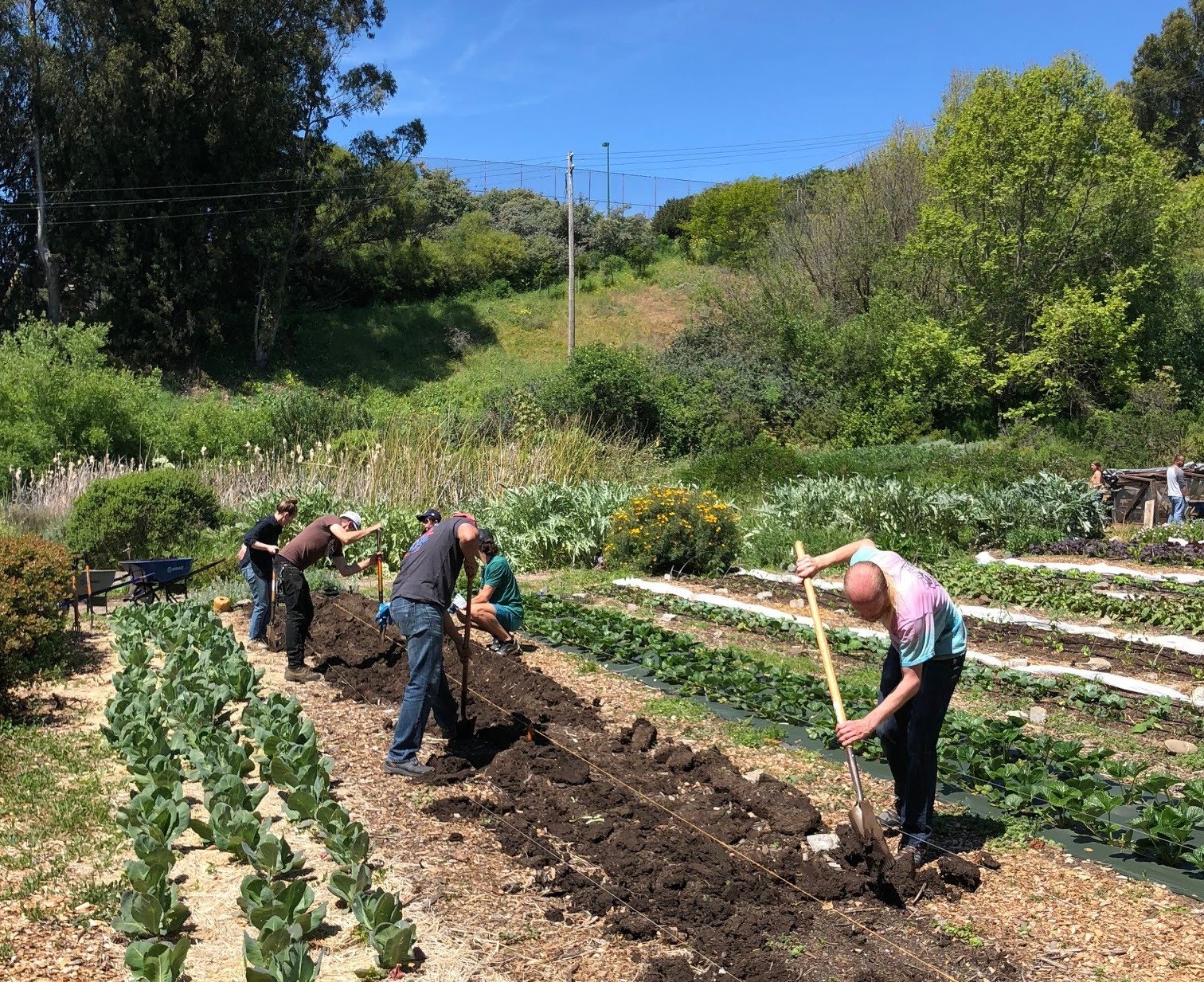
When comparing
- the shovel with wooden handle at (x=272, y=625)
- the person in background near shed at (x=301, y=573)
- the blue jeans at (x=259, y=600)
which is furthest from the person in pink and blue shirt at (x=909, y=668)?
the blue jeans at (x=259, y=600)

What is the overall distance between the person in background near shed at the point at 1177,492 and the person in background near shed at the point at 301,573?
1489 cm

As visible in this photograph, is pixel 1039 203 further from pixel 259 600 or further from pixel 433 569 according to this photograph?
pixel 433 569

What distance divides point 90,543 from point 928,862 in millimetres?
13342

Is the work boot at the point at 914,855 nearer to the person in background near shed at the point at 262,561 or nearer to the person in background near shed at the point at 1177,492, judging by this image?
the person in background near shed at the point at 262,561

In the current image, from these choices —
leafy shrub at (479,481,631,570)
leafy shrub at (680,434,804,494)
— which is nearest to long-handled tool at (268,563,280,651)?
leafy shrub at (479,481,631,570)

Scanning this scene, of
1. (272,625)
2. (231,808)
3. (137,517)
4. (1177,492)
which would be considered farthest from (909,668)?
(1177,492)

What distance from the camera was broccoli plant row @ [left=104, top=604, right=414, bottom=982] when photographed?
410 cm

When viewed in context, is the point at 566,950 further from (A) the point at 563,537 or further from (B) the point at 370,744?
(A) the point at 563,537

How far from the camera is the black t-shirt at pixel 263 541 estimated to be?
1022cm

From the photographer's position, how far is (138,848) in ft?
16.2

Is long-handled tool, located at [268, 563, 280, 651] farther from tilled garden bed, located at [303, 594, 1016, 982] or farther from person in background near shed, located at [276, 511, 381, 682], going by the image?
tilled garden bed, located at [303, 594, 1016, 982]

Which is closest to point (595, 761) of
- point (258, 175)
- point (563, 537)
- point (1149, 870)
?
point (1149, 870)

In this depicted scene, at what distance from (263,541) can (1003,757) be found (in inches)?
284

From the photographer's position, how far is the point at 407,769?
647 cm
